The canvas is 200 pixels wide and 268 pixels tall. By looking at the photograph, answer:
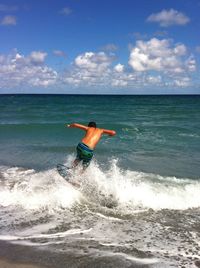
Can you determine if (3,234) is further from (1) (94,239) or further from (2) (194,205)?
(2) (194,205)

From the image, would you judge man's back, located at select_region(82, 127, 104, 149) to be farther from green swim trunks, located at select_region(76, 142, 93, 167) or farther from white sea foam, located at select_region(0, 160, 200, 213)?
white sea foam, located at select_region(0, 160, 200, 213)

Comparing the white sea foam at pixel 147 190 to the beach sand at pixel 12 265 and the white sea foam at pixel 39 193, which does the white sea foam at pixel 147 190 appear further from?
the beach sand at pixel 12 265

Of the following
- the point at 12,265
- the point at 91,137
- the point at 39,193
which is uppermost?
the point at 91,137

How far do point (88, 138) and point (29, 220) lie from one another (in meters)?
3.08

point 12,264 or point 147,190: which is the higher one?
point 147,190

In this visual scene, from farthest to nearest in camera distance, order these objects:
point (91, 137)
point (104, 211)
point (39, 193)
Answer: point (91, 137)
point (39, 193)
point (104, 211)

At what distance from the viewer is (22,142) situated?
62.0 ft

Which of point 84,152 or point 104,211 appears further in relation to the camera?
point 84,152

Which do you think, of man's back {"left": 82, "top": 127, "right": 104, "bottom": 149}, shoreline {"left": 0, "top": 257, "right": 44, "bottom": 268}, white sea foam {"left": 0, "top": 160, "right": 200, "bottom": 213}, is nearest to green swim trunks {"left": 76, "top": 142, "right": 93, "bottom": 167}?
man's back {"left": 82, "top": 127, "right": 104, "bottom": 149}

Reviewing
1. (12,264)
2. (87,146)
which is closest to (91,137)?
(87,146)

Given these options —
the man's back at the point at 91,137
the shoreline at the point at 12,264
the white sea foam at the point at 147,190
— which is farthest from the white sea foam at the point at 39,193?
the shoreline at the point at 12,264

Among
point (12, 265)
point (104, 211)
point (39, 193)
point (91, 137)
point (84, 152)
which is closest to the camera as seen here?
point (12, 265)

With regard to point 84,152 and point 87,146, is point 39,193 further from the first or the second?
point 87,146

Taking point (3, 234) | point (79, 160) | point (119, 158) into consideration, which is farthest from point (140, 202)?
point (119, 158)
